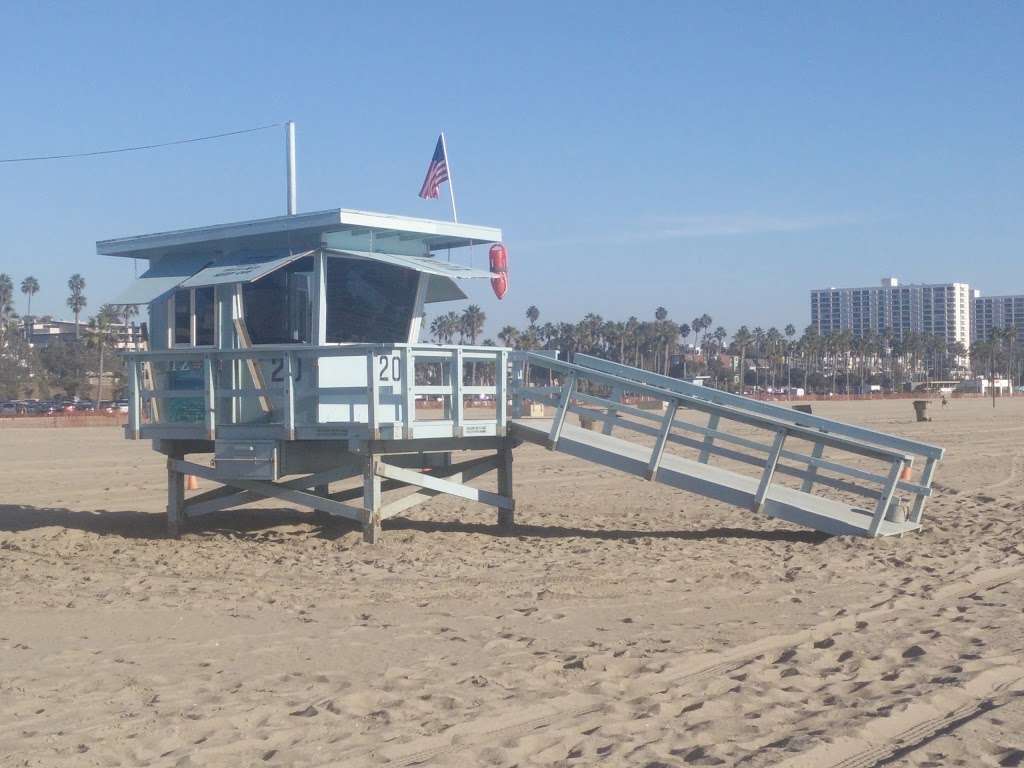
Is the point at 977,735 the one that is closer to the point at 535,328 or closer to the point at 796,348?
the point at 535,328

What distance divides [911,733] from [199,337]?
9.75m

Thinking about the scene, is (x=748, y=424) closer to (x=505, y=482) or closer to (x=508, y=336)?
(x=505, y=482)

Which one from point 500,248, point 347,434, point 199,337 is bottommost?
point 347,434

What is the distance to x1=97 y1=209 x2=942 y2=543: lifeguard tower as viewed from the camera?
463 inches

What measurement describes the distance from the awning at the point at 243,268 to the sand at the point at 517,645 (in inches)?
116

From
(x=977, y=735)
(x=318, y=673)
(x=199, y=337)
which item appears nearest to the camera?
(x=977, y=735)

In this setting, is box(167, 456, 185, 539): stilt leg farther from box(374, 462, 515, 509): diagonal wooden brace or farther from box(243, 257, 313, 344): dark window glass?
box(374, 462, 515, 509): diagonal wooden brace

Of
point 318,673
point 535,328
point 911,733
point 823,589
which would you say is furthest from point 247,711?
point 535,328

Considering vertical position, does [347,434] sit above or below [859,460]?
above

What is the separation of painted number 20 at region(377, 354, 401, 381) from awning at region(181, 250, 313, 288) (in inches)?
58.3

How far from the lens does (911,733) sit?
17.6 feet

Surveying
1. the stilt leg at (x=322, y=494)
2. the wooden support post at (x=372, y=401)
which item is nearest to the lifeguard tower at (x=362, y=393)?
the wooden support post at (x=372, y=401)

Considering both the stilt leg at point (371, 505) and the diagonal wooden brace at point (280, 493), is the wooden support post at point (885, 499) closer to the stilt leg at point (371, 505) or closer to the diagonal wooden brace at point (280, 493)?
the stilt leg at point (371, 505)

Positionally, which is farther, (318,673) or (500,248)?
(500,248)
